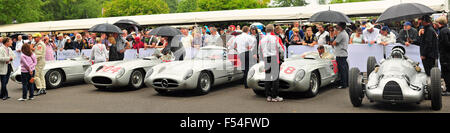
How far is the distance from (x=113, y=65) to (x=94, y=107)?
2.56 m

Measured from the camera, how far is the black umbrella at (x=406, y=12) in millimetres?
8587

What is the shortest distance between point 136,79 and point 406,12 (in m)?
6.76

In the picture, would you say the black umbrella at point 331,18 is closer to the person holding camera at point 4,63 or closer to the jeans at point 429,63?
the jeans at point 429,63

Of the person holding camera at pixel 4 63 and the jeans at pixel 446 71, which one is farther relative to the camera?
the person holding camera at pixel 4 63

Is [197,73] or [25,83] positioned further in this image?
[197,73]

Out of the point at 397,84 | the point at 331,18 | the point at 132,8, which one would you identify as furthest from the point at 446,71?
the point at 132,8

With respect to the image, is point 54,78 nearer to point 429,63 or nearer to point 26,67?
point 26,67

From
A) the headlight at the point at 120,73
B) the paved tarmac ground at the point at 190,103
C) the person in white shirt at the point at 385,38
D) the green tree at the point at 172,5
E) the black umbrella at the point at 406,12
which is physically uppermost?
the green tree at the point at 172,5

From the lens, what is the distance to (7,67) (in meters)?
9.20

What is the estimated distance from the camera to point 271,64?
8156 millimetres

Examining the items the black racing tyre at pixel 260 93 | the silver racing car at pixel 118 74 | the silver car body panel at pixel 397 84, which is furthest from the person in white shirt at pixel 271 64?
the silver racing car at pixel 118 74

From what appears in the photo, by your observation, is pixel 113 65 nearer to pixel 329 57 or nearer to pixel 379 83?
pixel 329 57

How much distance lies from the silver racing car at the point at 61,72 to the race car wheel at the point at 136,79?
2380 millimetres
